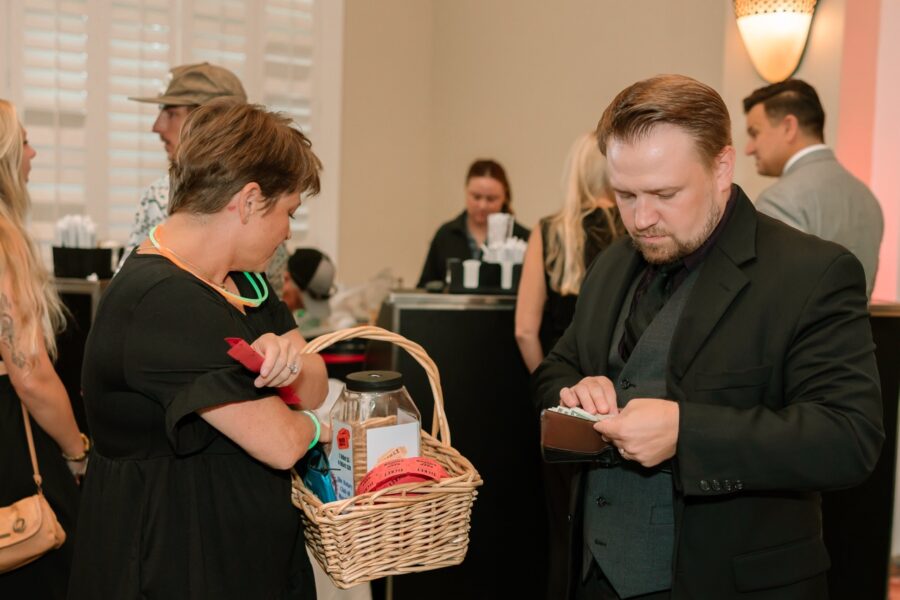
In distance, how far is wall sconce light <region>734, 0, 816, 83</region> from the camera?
3486mm

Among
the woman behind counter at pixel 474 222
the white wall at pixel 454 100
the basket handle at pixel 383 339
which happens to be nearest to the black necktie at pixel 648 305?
the basket handle at pixel 383 339

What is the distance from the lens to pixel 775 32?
3.53 m

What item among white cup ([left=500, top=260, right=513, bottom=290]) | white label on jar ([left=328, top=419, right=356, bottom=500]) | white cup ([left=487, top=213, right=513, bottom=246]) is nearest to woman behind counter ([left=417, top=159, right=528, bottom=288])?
white cup ([left=487, top=213, right=513, bottom=246])

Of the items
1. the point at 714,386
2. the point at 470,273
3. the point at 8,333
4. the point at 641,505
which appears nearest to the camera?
the point at 714,386

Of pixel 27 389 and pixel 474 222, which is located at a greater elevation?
pixel 474 222

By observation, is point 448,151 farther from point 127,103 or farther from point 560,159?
point 127,103

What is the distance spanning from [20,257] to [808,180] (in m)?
2.47

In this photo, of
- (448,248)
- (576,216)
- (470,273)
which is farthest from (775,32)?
(448,248)

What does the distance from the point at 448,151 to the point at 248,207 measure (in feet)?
16.2

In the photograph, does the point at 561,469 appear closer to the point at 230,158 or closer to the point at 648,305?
the point at 648,305

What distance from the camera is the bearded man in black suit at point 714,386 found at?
1.38m

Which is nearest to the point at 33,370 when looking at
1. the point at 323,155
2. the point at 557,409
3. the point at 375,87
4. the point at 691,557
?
the point at 557,409

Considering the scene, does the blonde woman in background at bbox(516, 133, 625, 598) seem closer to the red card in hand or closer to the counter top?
the counter top

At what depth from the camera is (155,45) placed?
522 centimetres
